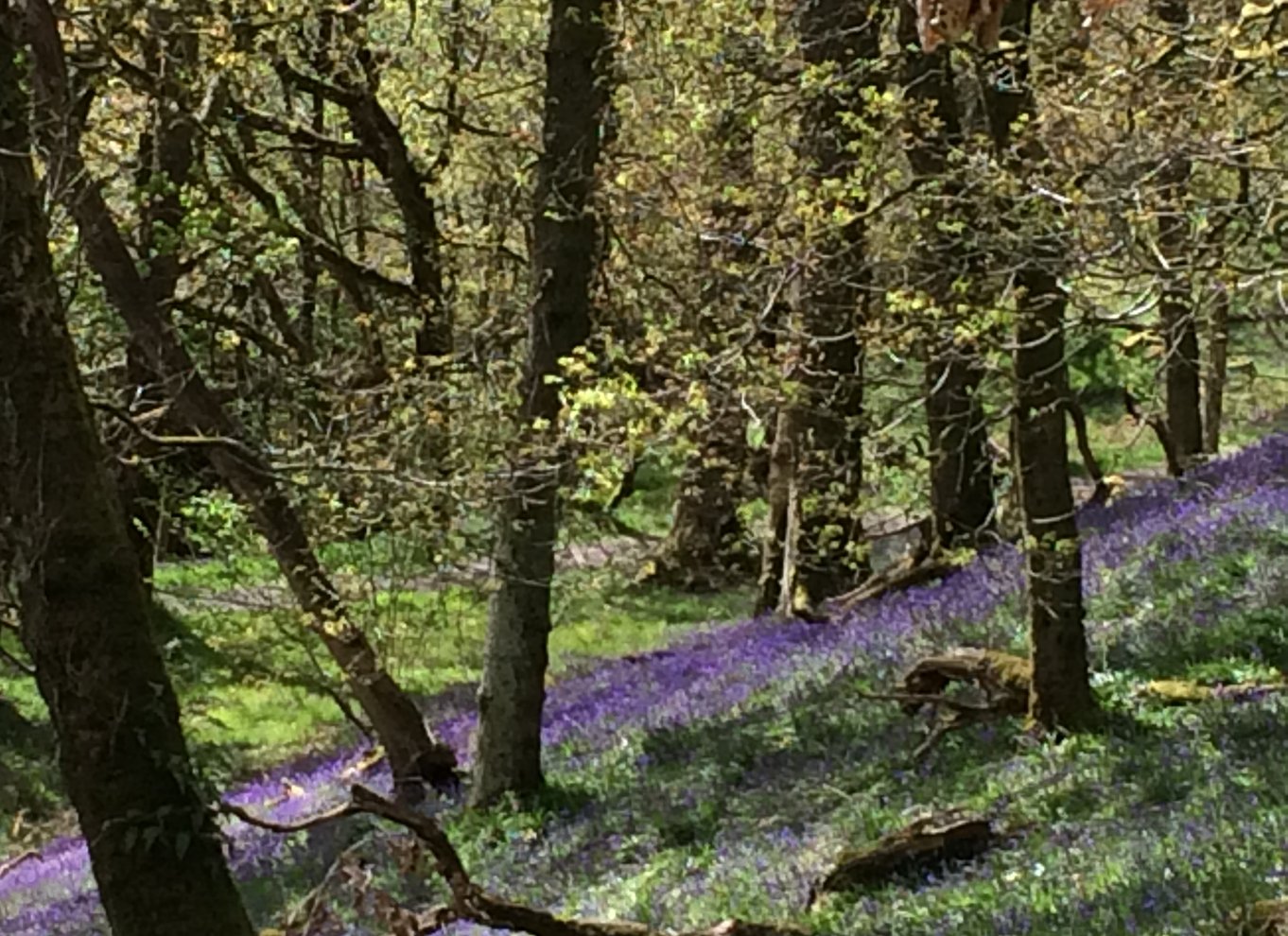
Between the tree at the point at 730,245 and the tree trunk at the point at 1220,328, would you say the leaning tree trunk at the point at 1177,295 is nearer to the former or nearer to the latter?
the tree trunk at the point at 1220,328

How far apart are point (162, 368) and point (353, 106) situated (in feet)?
27.0

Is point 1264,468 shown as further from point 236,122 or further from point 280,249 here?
point 236,122

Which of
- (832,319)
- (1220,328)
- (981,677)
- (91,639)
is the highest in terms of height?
(832,319)

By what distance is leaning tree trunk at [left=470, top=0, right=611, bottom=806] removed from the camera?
9922mm

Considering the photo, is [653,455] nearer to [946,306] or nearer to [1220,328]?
[946,306]

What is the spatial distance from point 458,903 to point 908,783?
12.0ft

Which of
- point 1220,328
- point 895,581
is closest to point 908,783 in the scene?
point 895,581

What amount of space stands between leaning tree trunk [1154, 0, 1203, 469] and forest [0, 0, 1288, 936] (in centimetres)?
12

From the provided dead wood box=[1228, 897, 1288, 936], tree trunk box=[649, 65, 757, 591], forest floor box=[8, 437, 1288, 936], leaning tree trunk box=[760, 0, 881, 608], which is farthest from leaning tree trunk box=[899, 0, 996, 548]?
dead wood box=[1228, 897, 1288, 936]

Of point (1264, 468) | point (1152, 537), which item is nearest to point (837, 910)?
point (1152, 537)

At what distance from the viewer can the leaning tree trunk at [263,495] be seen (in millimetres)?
9938

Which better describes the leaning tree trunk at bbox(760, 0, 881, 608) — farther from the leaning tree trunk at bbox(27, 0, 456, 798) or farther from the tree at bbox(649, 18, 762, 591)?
the leaning tree trunk at bbox(27, 0, 456, 798)

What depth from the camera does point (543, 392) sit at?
1044 centimetres

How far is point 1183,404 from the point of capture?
23.3 meters
